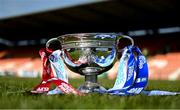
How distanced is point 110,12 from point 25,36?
16.8 meters

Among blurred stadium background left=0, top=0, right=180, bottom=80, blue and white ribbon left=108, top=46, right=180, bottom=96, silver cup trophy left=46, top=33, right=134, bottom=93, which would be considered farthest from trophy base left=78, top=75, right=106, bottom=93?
blurred stadium background left=0, top=0, right=180, bottom=80

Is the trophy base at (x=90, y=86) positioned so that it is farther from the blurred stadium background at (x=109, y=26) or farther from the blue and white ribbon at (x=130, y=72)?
the blurred stadium background at (x=109, y=26)

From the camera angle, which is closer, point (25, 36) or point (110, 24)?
point (110, 24)

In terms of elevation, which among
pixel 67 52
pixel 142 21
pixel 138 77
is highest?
pixel 142 21

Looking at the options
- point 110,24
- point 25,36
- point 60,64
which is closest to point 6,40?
point 25,36

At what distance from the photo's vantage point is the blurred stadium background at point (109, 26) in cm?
3062

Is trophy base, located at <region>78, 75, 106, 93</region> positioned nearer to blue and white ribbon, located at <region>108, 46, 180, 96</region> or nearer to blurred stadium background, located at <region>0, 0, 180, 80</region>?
blue and white ribbon, located at <region>108, 46, 180, 96</region>

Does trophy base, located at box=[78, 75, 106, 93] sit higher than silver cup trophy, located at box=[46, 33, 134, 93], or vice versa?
silver cup trophy, located at box=[46, 33, 134, 93]

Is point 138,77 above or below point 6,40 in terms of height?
below

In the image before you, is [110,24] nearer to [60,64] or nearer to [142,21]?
[142,21]

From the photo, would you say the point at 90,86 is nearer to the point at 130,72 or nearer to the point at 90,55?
the point at 90,55

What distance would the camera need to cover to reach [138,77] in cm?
459

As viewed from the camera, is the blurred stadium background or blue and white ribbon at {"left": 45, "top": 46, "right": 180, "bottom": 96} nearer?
blue and white ribbon at {"left": 45, "top": 46, "right": 180, "bottom": 96}

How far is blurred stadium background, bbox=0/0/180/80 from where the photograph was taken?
30625 mm
